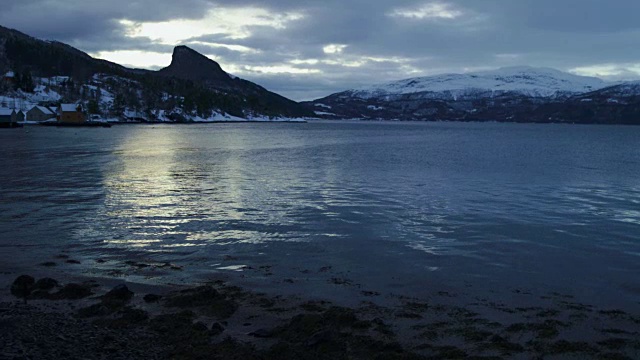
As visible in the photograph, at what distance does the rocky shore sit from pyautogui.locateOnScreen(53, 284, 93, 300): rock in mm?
25

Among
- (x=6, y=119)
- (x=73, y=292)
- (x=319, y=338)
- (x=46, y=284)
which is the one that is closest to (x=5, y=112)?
(x=6, y=119)

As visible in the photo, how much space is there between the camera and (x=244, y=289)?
580 inches

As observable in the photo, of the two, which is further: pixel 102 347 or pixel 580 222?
pixel 580 222

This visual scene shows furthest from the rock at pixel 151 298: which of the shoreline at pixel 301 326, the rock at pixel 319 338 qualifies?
the rock at pixel 319 338

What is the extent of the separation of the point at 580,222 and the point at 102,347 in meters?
22.0

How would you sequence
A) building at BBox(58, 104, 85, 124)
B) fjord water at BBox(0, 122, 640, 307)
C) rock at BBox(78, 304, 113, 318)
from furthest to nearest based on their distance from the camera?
building at BBox(58, 104, 85, 124), fjord water at BBox(0, 122, 640, 307), rock at BBox(78, 304, 113, 318)

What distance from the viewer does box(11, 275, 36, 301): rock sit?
13.9 metres

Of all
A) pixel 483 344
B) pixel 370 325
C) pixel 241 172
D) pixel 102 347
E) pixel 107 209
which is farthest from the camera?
pixel 241 172

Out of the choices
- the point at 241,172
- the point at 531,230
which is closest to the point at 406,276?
the point at 531,230

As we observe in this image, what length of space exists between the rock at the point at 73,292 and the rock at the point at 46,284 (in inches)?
17.9

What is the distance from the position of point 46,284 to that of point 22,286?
→ 0.58 meters

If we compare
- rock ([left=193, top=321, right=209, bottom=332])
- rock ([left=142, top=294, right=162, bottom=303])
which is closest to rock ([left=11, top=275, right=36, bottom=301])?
Answer: rock ([left=142, top=294, right=162, bottom=303])

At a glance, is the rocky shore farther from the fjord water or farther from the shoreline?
the fjord water

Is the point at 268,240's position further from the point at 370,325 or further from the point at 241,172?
the point at 241,172
